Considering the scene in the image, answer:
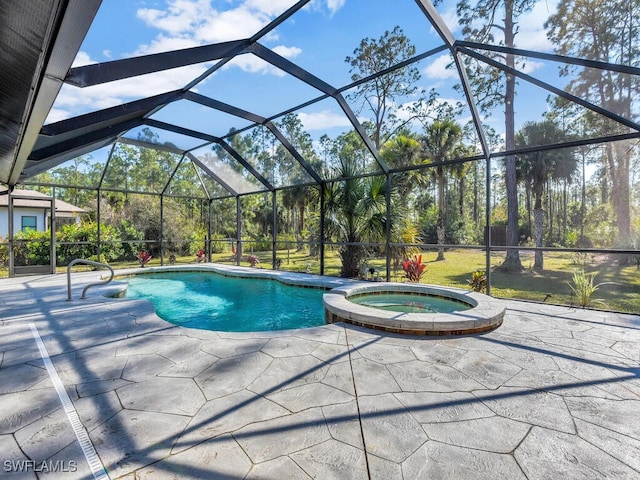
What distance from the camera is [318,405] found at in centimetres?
235

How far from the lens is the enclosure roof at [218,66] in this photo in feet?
8.29

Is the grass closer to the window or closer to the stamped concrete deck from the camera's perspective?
the window

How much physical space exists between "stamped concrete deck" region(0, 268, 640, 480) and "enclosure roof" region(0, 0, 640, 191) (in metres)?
2.61

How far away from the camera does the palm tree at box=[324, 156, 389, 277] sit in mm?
8781

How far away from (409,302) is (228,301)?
14.2ft

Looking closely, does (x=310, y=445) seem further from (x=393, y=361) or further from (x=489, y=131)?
(x=489, y=131)

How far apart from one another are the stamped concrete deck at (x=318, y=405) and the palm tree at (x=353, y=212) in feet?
16.7

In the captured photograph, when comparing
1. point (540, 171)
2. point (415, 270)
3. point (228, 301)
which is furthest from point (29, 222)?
point (540, 171)

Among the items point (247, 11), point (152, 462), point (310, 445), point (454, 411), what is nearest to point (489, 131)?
point (247, 11)

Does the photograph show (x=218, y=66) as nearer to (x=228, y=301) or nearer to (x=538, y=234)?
(x=228, y=301)

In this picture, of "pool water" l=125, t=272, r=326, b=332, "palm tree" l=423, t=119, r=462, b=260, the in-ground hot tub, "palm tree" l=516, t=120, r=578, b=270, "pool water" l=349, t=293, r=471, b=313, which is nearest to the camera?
the in-ground hot tub

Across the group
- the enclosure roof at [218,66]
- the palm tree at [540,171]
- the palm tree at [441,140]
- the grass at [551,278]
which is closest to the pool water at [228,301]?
the grass at [551,278]

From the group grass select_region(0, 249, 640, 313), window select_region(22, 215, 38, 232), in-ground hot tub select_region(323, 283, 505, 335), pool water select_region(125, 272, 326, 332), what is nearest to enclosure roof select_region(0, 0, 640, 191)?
in-ground hot tub select_region(323, 283, 505, 335)

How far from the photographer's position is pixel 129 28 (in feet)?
14.1
